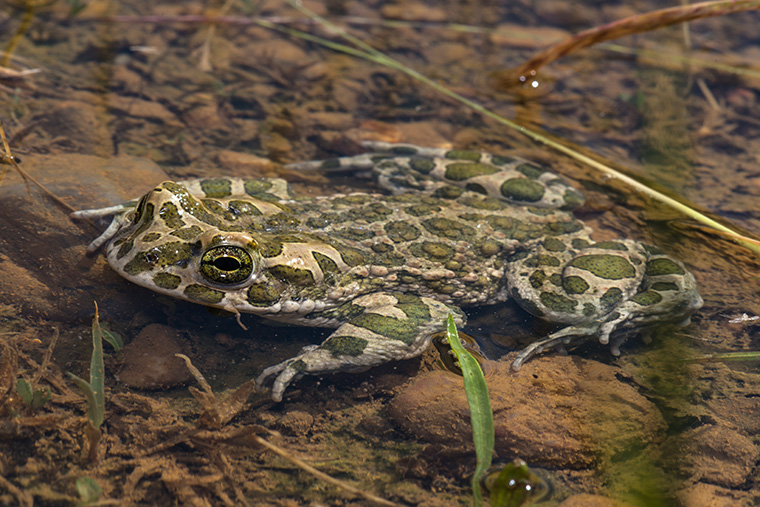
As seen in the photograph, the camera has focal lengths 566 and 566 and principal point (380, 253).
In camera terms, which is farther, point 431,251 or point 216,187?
point 216,187

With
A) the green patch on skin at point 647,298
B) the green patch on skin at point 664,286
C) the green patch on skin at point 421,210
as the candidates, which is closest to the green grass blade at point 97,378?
the green patch on skin at point 421,210

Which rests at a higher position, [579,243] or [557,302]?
[579,243]

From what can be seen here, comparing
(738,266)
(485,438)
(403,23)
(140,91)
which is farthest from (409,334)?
(403,23)

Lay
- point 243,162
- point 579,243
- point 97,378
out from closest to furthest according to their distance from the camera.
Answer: point 97,378 < point 579,243 < point 243,162

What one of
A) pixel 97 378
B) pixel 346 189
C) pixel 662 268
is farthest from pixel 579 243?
pixel 97 378

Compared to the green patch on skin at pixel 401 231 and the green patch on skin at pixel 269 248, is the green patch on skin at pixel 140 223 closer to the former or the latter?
the green patch on skin at pixel 269 248

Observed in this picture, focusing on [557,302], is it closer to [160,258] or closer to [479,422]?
[479,422]
